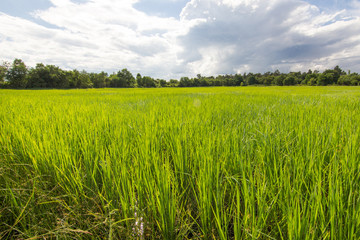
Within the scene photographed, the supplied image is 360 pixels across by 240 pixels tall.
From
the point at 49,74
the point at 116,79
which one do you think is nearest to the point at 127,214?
the point at 49,74

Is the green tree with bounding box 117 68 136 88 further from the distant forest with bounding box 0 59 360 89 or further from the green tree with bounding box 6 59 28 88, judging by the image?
the green tree with bounding box 6 59 28 88

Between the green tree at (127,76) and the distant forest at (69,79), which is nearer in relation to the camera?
the distant forest at (69,79)

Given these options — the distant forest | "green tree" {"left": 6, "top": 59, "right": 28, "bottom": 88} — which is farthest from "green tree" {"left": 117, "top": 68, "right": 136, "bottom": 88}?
"green tree" {"left": 6, "top": 59, "right": 28, "bottom": 88}

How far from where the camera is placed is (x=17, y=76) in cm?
4603

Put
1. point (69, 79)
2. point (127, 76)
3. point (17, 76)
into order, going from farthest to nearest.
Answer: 1. point (127, 76)
2. point (69, 79)
3. point (17, 76)

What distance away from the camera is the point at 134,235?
0.65 metres

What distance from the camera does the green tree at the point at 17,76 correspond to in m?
45.4

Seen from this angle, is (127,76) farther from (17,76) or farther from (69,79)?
(17,76)

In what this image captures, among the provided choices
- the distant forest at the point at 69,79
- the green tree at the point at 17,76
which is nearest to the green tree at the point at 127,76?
the distant forest at the point at 69,79

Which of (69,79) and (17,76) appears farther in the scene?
(69,79)

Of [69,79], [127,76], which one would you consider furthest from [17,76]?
[127,76]

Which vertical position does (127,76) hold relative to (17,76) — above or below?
above

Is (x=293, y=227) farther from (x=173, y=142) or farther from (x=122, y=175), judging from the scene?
(x=173, y=142)

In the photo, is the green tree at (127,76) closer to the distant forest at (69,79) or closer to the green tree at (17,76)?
the distant forest at (69,79)
